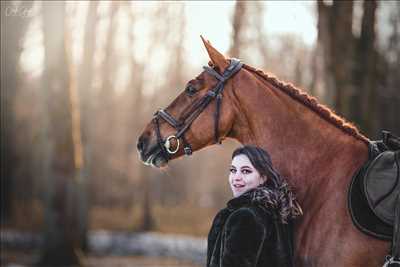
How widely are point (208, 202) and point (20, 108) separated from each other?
2263 centimetres

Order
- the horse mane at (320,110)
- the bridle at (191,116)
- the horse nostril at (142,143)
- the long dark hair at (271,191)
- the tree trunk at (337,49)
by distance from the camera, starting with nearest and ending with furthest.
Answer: the long dark hair at (271,191) → the horse mane at (320,110) → the bridle at (191,116) → the horse nostril at (142,143) → the tree trunk at (337,49)

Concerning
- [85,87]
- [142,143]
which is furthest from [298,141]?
[85,87]

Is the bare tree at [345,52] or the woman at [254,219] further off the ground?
the bare tree at [345,52]

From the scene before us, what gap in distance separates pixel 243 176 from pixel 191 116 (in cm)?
91

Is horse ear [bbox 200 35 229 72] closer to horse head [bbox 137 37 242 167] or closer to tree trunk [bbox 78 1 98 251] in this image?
horse head [bbox 137 37 242 167]

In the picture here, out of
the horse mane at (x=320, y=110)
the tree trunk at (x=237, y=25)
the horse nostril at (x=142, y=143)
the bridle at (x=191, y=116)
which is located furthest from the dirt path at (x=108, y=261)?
the horse mane at (x=320, y=110)

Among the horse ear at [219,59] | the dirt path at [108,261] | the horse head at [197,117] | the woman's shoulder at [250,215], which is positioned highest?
the horse ear at [219,59]

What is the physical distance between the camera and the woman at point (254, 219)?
3.87 meters

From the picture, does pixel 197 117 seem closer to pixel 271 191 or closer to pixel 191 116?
pixel 191 116

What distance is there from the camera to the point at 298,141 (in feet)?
15.4

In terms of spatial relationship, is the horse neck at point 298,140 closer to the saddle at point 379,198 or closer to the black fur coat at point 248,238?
the saddle at point 379,198

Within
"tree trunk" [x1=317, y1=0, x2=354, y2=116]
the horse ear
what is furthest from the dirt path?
the horse ear

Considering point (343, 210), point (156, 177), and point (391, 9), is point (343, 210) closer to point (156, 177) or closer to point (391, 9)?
point (391, 9)

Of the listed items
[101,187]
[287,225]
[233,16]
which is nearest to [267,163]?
[287,225]
